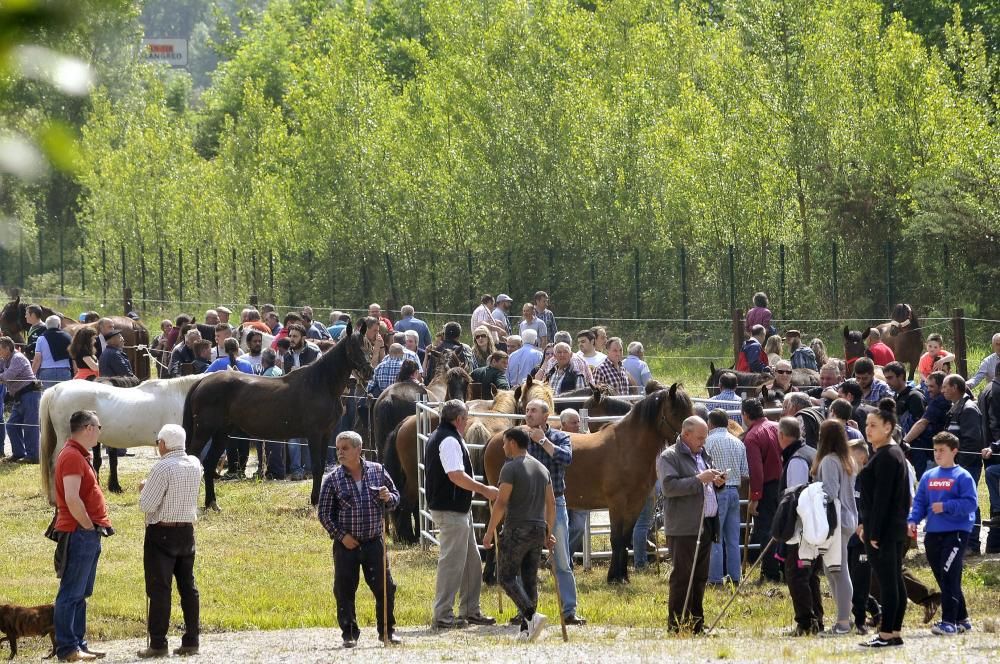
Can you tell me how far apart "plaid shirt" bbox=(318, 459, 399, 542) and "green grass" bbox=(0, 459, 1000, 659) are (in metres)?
1.51

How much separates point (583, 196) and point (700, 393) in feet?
42.2

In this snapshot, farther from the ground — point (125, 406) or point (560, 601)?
point (125, 406)

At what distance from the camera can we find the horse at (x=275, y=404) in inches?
704

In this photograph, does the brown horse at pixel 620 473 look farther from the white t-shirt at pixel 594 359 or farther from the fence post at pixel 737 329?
the fence post at pixel 737 329

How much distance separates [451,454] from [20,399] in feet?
37.2

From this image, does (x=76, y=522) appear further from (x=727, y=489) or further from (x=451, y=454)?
(x=727, y=489)

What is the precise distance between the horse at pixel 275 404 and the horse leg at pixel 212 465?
1cm

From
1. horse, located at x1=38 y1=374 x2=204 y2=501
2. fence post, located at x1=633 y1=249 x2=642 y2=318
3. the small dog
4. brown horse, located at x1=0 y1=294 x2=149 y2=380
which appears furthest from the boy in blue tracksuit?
fence post, located at x1=633 y1=249 x2=642 y2=318

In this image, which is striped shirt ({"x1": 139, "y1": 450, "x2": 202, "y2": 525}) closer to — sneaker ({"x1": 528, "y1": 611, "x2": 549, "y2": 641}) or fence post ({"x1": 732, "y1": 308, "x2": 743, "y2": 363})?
sneaker ({"x1": 528, "y1": 611, "x2": 549, "y2": 641})

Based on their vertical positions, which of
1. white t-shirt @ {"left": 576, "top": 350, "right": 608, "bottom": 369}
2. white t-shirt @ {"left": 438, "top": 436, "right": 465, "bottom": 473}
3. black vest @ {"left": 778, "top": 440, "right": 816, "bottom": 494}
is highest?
white t-shirt @ {"left": 576, "top": 350, "right": 608, "bottom": 369}

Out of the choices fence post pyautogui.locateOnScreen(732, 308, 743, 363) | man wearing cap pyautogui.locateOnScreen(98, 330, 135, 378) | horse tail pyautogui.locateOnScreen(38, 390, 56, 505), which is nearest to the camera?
horse tail pyautogui.locateOnScreen(38, 390, 56, 505)

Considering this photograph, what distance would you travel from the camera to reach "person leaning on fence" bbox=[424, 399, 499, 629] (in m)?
11.7

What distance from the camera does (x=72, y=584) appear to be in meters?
10.5

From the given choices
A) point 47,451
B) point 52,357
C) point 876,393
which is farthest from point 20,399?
point 876,393
